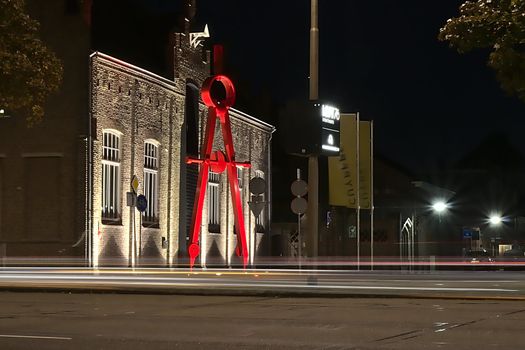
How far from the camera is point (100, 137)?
4212 cm

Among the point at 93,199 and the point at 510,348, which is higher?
the point at 93,199

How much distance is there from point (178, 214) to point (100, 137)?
866 centimetres

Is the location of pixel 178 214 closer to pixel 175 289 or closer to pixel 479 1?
pixel 175 289

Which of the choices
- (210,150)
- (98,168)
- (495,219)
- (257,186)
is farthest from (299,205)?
(495,219)

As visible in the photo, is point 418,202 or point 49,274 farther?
point 418,202

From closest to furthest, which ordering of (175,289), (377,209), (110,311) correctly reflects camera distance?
(110,311), (175,289), (377,209)

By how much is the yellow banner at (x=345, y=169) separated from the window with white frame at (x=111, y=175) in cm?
1146

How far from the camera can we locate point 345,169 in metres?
35.6

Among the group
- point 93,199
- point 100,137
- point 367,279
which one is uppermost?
point 100,137

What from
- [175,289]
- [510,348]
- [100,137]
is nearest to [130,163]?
[100,137]

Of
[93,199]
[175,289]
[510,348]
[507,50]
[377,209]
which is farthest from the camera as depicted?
[377,209]

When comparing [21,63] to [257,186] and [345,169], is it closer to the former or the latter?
[257,186]

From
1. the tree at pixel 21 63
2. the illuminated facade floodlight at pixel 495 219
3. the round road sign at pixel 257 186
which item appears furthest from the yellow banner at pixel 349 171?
the illuminated facade floodlight at pixel 495 219

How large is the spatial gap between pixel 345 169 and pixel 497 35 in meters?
15.9
